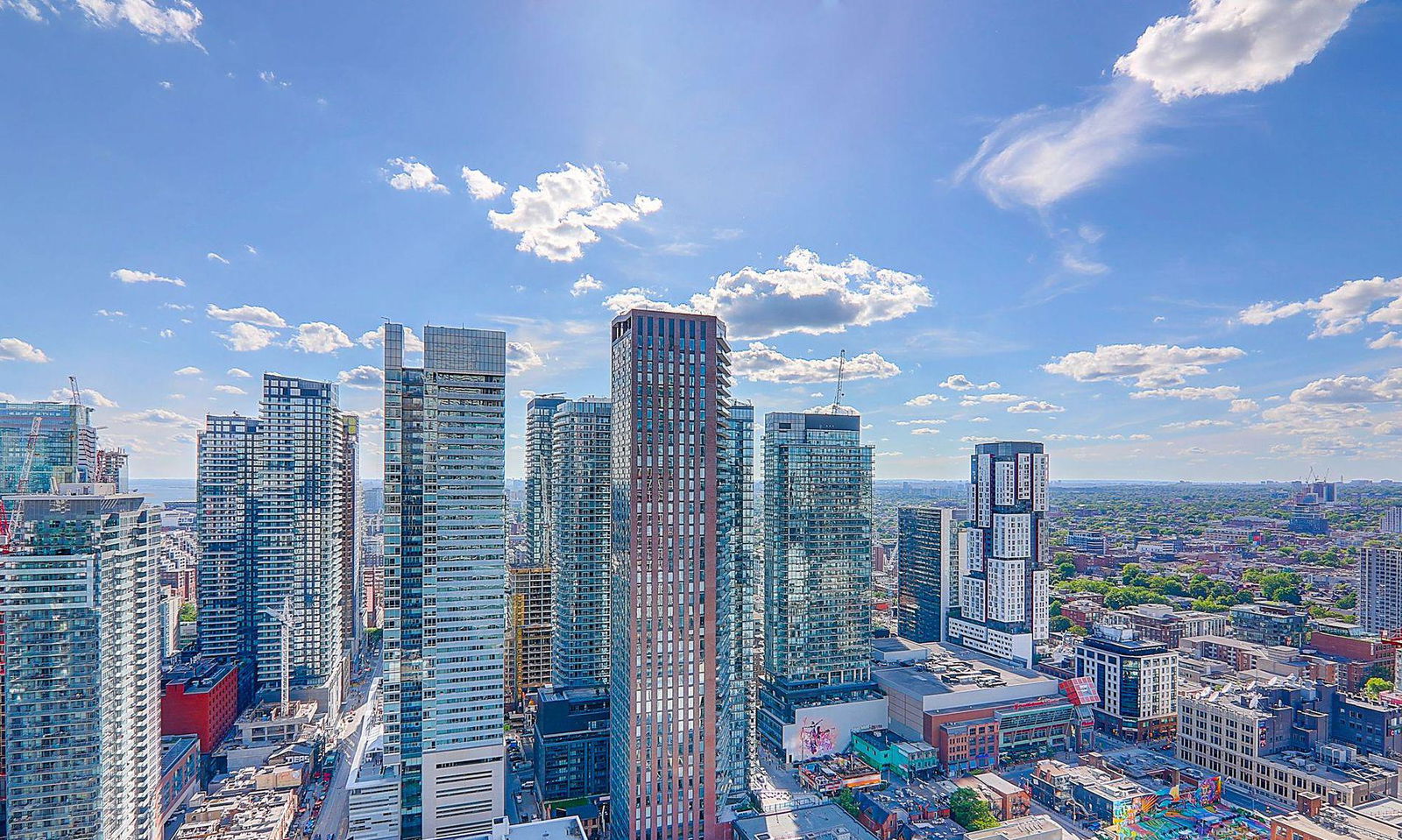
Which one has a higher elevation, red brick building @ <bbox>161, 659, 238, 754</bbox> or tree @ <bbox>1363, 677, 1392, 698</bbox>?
red brick building @ <bbox>161, 659, 238, 754</bbox>

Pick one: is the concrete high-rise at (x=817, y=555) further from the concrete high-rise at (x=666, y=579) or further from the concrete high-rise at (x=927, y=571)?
the concrete high-rise at (x=927, y=571)

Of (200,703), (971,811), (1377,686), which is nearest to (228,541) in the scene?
(200,703)

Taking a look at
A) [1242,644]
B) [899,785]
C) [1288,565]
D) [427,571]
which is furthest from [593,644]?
[1288,565]

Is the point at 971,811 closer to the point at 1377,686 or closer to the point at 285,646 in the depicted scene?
the point at 1377,686

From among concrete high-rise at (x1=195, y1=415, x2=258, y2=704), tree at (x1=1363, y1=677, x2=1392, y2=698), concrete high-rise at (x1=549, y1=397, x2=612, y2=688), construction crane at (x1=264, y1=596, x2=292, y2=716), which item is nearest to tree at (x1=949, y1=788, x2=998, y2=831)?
concrete high-rise at (x1=549, y1=397, x2=612, y2=688)

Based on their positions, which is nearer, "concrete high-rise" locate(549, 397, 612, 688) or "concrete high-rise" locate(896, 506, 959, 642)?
"concrete high-rise" locate(549, 397, 612, 688)

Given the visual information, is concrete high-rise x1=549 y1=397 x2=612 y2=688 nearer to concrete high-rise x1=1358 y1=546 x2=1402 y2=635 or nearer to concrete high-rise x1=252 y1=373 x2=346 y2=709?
concrete high-rise x1=252 y1=373 x2=346 y2=709

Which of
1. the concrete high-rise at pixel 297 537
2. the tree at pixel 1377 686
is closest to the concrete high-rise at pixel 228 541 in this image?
the concrete high-rise at pixel 297 537
